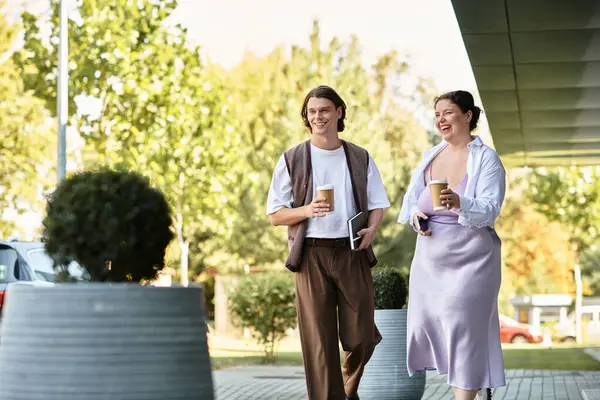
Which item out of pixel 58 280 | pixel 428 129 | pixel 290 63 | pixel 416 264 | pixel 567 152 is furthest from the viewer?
pixel 428 129

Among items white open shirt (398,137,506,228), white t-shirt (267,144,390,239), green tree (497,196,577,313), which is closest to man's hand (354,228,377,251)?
white t-shirt (267,144,390,239)

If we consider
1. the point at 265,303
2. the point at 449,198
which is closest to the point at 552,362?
the point at 265,303

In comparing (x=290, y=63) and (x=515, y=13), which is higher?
(x=290, y=63)

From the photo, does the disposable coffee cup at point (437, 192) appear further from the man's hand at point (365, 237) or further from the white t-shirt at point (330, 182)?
the white t-shirt at point (330, 182)

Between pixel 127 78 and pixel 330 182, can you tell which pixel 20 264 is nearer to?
pixel 330 182

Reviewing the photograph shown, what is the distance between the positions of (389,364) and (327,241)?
7.76 ft

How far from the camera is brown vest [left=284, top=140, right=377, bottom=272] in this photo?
7535mm

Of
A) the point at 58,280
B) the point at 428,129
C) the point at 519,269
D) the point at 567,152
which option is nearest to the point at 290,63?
the point at 428,129

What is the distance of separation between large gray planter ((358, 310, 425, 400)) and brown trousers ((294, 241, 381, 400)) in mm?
1935

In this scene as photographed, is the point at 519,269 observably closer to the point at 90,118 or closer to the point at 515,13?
the point at 90,118

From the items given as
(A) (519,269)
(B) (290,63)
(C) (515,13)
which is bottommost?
(A) (519,269)

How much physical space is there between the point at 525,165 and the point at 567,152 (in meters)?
2.42

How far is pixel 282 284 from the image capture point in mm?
20000

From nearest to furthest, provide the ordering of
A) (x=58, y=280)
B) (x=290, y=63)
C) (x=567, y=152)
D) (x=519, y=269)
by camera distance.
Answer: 1. (x=58, y=280)
2. (x=567, y=152)
3. (x=290, y=63)
4. (x=519, y=269)
